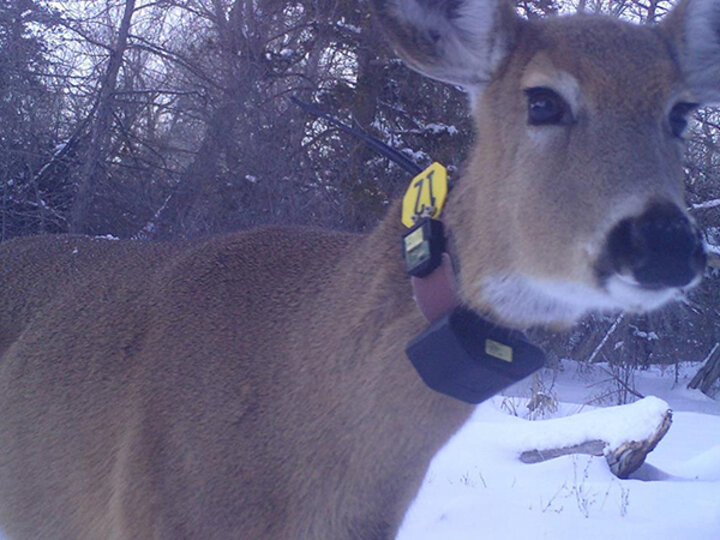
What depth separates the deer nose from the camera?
85.0 inches

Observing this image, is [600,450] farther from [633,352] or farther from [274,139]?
[633,352]

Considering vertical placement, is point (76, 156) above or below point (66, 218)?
above

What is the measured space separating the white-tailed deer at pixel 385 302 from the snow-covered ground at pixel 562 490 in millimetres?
1576

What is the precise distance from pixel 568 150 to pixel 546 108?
0.55ft

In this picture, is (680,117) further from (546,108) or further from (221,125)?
(221,125)

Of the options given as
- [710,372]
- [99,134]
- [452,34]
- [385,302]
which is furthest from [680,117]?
[710,372]

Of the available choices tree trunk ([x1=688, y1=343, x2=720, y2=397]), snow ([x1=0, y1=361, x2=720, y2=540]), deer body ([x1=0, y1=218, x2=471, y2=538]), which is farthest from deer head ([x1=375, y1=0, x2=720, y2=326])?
tree trunk ([x1=688, y1=343, x2=720, y2=397])

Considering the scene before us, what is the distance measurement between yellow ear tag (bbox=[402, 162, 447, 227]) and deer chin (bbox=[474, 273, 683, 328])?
1.28 feet

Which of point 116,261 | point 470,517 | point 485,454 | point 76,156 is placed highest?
point 116,261

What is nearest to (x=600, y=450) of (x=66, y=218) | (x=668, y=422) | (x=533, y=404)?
(x=668, y=422)

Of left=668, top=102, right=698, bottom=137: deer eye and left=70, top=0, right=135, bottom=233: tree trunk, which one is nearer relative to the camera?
left=668, top=102, right=698, bottom=137: deer eye

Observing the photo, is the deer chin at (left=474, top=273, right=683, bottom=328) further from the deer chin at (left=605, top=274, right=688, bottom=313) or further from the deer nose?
the deer nose

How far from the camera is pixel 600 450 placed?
303 inches

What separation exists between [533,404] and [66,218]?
26.6 ft
